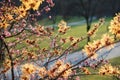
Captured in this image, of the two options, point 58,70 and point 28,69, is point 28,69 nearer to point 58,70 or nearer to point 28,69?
point 28,69

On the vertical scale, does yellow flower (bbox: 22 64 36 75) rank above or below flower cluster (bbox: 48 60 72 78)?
above

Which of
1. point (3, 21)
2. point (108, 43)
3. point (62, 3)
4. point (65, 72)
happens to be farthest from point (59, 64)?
point (62, 3)

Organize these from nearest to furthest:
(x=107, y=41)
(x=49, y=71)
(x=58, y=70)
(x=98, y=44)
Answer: (x=107, y=41) < (x=98, y=44) < (x=49, y=71) < (x=58, y=70)

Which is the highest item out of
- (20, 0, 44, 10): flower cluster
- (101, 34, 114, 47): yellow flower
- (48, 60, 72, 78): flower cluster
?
(20, 0, 44, 10): flower cluster

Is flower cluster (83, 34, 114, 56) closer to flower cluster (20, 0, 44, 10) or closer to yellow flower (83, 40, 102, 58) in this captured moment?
yellow flower (83, 40, 102, 58)

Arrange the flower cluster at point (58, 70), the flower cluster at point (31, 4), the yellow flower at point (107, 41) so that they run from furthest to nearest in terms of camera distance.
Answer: the flower cluster at point (58, 70), the flower cluster at point (31, 4), the yellow flower at point (107, 41)

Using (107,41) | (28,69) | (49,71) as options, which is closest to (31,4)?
(28,69)

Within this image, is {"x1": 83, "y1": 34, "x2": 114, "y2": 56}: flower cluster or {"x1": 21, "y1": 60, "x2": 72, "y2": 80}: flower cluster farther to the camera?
{"x1": 21, "y1": 60, "x2": 72, "y2": 80}: flower cluster

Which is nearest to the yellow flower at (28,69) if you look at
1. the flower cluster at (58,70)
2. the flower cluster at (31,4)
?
the flower cluster at (58,70)

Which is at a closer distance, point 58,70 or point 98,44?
point 98,44

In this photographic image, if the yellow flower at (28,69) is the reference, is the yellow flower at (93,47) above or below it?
above

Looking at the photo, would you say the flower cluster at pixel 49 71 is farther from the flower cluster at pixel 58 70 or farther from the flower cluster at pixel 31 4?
the flower cluster at pixel 31 4

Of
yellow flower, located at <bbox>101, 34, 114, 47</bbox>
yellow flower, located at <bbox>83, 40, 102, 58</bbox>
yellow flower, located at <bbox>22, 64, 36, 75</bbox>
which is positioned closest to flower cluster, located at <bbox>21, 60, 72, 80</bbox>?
yellow flower, located at <bbox>22, 64, 36, 75</bbox>

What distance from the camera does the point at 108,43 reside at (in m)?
5.10
